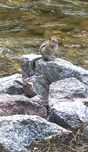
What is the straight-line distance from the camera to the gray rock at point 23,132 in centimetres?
564

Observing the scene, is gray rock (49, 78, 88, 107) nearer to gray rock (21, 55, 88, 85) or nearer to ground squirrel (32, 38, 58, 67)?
gray rock (21, 55, 88, 85)

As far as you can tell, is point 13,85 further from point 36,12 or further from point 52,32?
point 36,12

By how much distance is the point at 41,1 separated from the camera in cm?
1684

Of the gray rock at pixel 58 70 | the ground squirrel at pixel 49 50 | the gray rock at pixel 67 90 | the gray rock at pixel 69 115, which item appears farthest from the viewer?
the ground squirrel at pixel 49 50

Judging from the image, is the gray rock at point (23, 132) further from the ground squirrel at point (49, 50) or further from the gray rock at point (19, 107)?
the ground squirrel at point (49, 50)

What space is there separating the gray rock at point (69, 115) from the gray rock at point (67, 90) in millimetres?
554

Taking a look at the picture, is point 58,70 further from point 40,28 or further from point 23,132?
point 40,28

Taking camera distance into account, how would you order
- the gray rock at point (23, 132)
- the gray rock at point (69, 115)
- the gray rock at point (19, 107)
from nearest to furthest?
the gray rock at point (23, 132)
the gray rock at point (69, 115)
the gray rock at point (19, 107)

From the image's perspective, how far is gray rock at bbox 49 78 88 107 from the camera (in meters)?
7.35

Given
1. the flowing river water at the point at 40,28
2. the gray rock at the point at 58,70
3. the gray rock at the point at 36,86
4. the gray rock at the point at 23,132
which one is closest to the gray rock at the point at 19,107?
the gray rock at the point at 23,132

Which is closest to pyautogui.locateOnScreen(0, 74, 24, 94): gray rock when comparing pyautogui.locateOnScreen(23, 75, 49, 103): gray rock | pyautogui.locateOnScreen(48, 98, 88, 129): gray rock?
pyautogui.locateOnScreen(23, 75, 49, 103): gray rock

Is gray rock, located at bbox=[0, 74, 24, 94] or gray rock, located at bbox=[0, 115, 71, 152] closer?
gray rock, located at bbox=[0, 115, 71, 152]

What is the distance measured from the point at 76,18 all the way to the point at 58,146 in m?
9.65

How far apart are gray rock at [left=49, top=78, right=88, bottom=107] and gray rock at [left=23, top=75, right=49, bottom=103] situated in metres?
0.38
